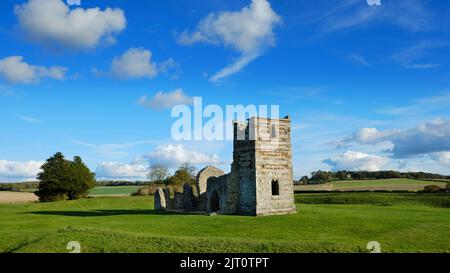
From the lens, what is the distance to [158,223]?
23.2 m

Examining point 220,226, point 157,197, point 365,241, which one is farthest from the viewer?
point 157,197

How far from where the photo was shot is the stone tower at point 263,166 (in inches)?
1104

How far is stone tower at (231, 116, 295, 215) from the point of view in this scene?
92.0 feet

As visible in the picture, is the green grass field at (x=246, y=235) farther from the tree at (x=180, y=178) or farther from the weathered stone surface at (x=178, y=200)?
the tree at (x=180, y=178)

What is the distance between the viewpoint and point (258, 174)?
92.1 feet

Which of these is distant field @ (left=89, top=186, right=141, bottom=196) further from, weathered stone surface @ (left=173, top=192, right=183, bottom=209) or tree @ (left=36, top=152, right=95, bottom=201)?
weathered stone surface @ (left=173, top=192, right=183, bottom=209)

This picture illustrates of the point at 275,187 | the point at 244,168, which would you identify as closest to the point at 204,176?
the point at 244,168

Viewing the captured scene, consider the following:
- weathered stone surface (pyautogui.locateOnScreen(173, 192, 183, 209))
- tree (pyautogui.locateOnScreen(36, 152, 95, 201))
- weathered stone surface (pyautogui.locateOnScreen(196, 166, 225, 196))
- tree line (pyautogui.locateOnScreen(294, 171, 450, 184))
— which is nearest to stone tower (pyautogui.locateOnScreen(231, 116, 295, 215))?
weathered stone surface (pyautogui.locateOnScreen(196, 166, 225, 196))
